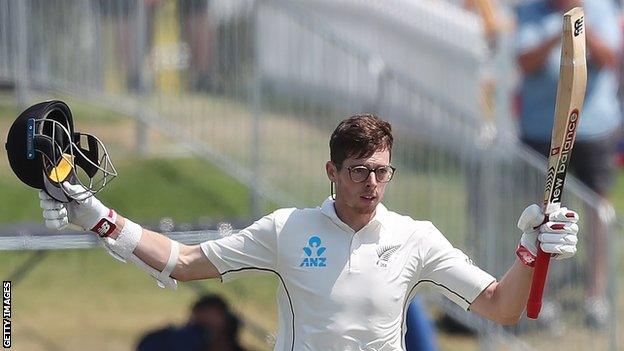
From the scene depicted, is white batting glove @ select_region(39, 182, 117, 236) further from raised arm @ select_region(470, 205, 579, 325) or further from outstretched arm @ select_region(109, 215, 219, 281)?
raised arm @ select_region(470, 205, 579, 325)

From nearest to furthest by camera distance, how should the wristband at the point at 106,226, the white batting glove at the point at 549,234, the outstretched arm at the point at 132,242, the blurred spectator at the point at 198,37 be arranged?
the white batting glove at the point at 549,234, the outstretched arm at the point at 132,242, the wristband at the point at 106,226, the blurred spectator at the point at 198,37

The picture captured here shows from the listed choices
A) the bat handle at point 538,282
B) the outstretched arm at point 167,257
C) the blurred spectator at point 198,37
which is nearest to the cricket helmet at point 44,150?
the outstretched arm at point 167,257

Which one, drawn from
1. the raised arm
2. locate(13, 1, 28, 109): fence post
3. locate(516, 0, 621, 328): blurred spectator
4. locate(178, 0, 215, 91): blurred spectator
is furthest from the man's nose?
locate(516, 0, 621, 328): blurred spectator

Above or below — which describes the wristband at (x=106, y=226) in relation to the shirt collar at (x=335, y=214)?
below

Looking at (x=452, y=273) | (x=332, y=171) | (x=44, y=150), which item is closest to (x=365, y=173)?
(x=332, y=171)

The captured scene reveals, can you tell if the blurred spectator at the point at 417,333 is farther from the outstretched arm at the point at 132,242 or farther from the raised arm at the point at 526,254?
the outstretched arm at the point at 132,242

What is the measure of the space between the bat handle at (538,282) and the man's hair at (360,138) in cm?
69

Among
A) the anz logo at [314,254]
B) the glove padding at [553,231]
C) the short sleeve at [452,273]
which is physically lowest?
the short sleeve at [452,273]

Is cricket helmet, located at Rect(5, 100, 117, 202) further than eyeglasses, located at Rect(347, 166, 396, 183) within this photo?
No

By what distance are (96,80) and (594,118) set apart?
350cm

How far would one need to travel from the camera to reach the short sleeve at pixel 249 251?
227 inches

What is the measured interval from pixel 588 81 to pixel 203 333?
3727 millimetres

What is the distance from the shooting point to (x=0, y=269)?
827 centimetres

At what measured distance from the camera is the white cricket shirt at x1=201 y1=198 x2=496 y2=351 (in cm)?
562
